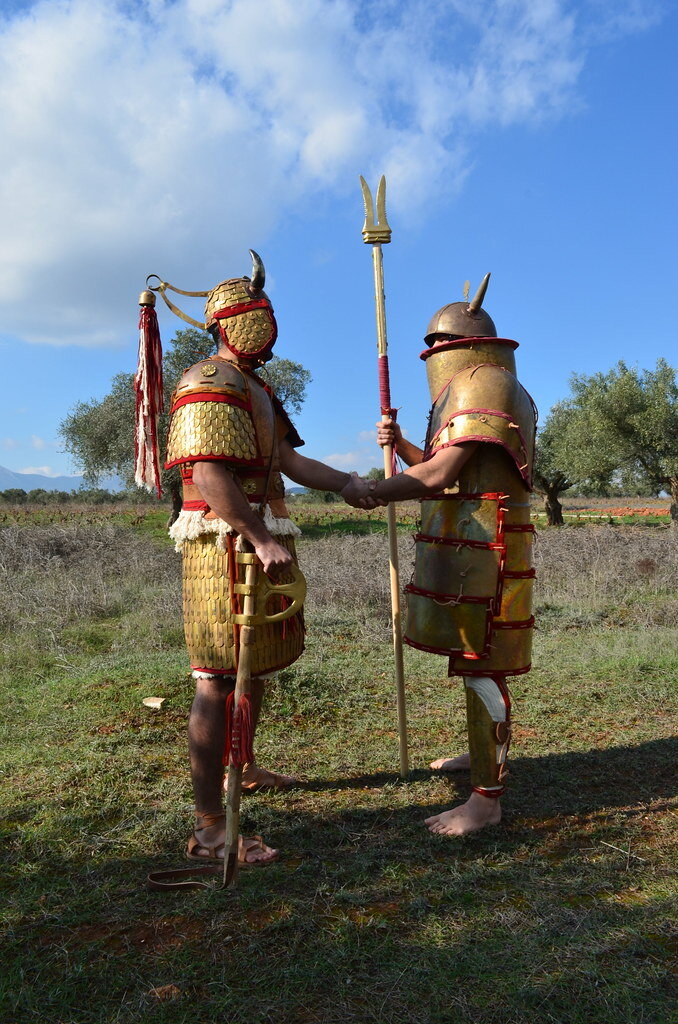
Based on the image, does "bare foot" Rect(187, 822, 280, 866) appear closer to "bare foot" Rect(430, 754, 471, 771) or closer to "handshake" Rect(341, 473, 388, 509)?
"bare foot" Rect(430, 754, 471, 771)

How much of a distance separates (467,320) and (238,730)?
2084mm

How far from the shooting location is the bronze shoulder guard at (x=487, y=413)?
295 cm

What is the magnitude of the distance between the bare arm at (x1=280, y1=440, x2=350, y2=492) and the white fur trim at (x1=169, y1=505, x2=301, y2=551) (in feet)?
1.14

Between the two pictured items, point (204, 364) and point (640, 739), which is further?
point (640, 739)

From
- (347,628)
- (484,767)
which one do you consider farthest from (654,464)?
(484,767)

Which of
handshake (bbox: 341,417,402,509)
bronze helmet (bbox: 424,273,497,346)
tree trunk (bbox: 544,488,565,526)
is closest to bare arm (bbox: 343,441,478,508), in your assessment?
handshake (bbox: 341,417,402,509)

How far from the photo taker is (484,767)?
9.86 ft

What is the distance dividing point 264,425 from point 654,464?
22.7 m

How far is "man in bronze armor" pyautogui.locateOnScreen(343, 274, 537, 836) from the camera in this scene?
2971 millimetres

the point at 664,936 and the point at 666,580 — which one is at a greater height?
the point at 666,580

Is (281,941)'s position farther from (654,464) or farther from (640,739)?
(654,464)

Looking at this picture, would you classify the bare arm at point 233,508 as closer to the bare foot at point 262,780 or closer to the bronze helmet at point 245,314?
the bronze helmet at point 245,314

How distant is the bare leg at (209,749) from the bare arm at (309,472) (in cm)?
96

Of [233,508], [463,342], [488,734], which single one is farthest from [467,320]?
[488,734]
